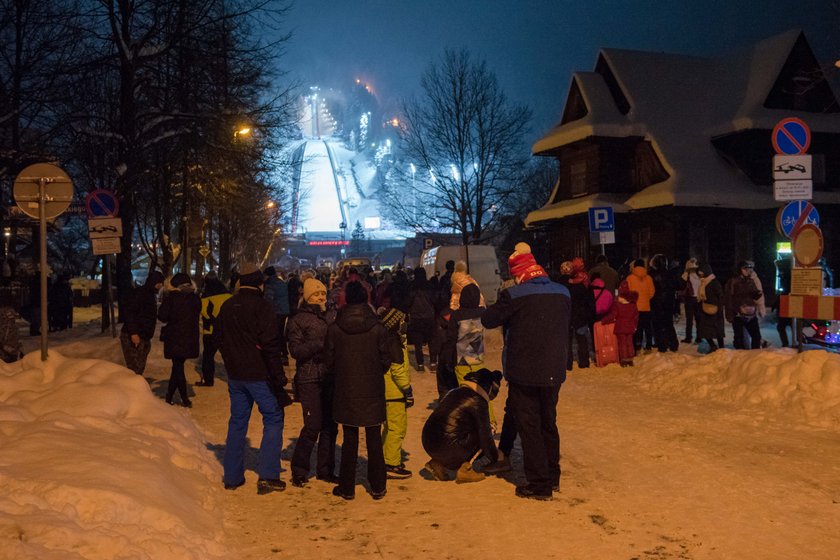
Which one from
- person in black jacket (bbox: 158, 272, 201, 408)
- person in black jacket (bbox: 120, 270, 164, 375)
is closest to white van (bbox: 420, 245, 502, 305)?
person in black jacket (bbox: 158, 272, 201, 408)

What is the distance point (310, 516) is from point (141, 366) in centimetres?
668

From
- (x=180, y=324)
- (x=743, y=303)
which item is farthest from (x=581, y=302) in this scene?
(x=180, y=324)

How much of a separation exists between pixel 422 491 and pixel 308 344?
1677 mm

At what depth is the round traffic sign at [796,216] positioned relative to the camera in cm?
1221

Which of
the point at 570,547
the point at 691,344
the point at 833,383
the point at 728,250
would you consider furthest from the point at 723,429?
the point at 728,250

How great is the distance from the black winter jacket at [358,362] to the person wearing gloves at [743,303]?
11136 mm

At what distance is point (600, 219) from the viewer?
67.2ft

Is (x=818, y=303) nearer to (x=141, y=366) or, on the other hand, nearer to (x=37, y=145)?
(x=141, y=366)

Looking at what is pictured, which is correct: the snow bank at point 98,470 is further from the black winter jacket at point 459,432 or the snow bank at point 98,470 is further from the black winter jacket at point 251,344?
the black winter jacket at point 459,432

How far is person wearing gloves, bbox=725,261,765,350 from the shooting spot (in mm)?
16000

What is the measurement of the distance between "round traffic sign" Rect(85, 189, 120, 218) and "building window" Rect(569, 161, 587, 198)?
76.7ft

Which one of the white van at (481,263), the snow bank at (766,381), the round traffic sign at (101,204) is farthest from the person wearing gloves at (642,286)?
the white van at (481,263)

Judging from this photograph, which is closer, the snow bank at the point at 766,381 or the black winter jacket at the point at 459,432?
the black winter jacket at the point at 459,432

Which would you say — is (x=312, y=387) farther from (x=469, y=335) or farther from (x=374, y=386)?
(x=469, y=335)
